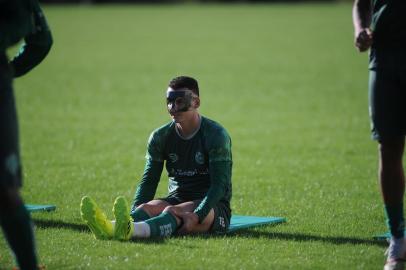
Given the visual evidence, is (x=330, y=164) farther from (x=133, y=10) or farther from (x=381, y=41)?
(x=133, y=10)

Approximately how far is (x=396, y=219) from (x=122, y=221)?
2208 mm

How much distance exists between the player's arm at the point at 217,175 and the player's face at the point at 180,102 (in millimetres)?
403

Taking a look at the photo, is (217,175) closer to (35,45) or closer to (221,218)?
(221,218)

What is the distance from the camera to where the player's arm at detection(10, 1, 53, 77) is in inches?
251

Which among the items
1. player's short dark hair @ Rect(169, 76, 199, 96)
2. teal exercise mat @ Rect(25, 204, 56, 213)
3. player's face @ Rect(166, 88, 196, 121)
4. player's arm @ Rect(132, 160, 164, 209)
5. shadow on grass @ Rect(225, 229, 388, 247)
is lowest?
teal exercise mat @ Rect(25, 204, 56, 213)

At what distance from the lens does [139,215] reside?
8.08 metres

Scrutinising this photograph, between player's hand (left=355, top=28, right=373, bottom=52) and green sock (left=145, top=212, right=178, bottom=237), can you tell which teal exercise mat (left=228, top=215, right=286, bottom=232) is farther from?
player's hand (left=355, top=28, right=373, bottom=52)

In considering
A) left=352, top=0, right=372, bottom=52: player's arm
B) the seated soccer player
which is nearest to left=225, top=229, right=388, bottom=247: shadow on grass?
the seated soccer player

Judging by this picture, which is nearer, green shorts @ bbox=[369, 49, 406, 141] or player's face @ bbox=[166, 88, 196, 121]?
green shorts @ bbox=[369, 49, 406, 141]

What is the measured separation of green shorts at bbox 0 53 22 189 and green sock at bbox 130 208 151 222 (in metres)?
2.47

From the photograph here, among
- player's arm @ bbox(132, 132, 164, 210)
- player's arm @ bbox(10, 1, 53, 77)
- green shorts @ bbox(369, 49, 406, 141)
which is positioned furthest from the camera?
player's arm @ bbox(132, 132, 164, 210)

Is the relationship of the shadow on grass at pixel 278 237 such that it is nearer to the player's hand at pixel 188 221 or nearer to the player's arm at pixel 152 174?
the player's hand at pixel 188 221

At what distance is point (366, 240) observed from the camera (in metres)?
7.90

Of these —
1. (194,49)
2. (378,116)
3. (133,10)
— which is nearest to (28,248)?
(378,116)
